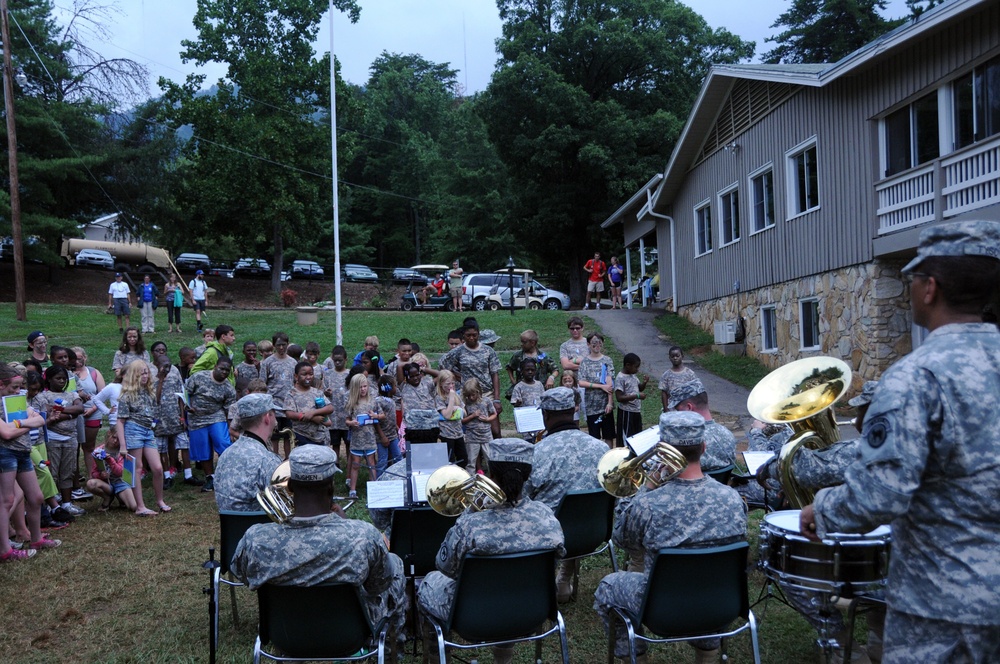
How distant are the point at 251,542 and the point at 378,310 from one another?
1033 inches

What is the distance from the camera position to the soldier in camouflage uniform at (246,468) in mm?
5355

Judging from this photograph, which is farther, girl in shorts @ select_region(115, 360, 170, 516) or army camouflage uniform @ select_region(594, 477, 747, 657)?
girl in shorts @ select_region(115, 360, 170, 516)

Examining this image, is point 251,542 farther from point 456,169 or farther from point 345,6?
point 456,169

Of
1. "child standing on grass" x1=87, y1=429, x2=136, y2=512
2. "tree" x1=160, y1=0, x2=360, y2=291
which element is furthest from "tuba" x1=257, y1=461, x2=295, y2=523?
"tree" x1=160, y1=0, x2=360, y2=291

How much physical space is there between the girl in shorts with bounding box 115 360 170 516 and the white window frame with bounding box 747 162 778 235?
41.9 ft

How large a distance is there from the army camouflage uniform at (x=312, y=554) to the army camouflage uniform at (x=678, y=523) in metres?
1.22

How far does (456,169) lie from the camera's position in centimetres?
4312

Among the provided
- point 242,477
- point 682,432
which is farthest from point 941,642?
point 242,477

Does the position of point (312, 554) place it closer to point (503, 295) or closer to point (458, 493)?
point (458, 493)

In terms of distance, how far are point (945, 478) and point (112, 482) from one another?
8662mm

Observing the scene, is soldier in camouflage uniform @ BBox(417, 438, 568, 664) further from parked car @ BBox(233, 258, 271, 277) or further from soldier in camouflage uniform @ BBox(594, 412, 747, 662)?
parked car @ BBox(233, 258, 271, 277)

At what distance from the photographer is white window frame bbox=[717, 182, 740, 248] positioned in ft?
62.7

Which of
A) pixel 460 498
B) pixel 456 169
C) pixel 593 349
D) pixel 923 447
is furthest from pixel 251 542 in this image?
pixel 456 169

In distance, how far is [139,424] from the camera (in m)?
8.87
